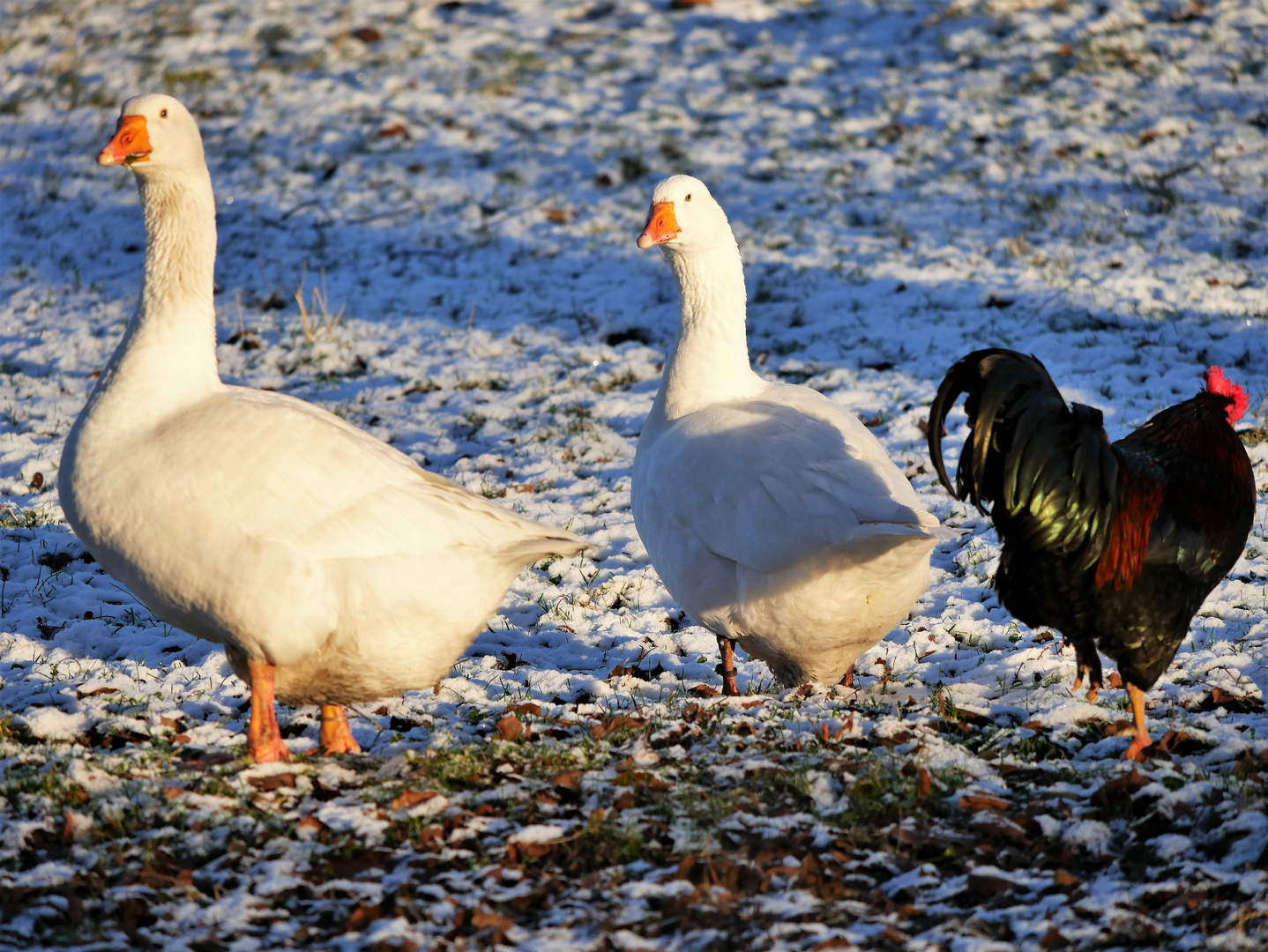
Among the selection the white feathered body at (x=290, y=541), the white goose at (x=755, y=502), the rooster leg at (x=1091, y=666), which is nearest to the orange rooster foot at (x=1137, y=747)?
the rooster leg at (x=1091, y=666)

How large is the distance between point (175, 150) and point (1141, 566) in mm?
4218

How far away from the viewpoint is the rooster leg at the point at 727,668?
5.07 meters

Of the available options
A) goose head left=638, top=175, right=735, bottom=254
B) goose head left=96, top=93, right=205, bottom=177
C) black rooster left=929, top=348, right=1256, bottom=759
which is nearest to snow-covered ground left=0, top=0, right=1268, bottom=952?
black rooster left=929, top=348, right=1256, bottom=759

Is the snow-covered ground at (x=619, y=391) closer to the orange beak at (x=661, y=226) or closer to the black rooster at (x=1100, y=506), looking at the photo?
the black rooster at (x=1100, y=506)

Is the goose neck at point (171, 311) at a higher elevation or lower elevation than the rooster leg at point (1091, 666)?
higher

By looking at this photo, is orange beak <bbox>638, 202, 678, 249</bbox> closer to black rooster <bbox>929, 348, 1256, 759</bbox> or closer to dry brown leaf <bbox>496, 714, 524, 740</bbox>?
black rooster <bbox>929, 348, 1256, 759</bbox>

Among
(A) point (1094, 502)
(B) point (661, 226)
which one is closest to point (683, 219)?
(B) point (661, 226)

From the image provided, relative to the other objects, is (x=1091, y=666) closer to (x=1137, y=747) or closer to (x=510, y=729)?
(x=1137, y=747)

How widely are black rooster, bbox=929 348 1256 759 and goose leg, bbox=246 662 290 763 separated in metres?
2.62

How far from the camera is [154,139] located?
4410mm

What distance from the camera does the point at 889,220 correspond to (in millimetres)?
10898

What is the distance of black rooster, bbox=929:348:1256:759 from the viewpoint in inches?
158

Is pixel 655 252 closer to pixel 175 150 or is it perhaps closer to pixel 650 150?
pixel 650 150

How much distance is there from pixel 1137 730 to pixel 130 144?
4592 mm
